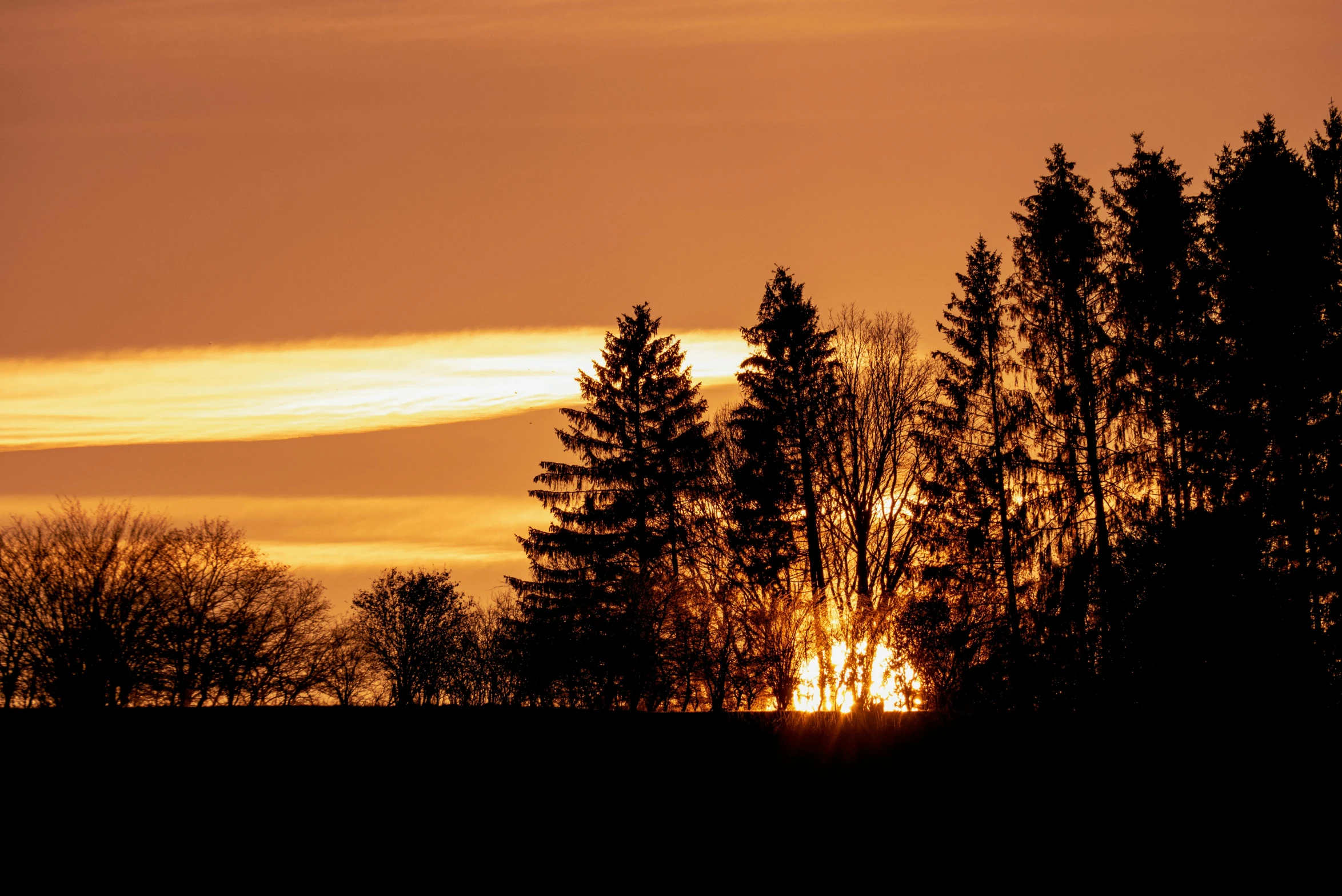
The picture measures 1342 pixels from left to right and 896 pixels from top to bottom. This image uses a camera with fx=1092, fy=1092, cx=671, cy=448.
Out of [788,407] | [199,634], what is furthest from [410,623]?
[788,407]

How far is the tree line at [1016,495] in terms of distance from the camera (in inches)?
840

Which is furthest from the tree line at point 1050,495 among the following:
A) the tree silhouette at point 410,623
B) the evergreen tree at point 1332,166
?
the tree silhouette at point 410,623

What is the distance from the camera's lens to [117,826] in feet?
37.2

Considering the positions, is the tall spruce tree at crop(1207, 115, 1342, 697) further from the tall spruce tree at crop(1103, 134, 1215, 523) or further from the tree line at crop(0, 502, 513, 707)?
the tree line at crop(0, 502, 513, 707)

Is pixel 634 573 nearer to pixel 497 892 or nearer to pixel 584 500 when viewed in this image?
pixel 584 500

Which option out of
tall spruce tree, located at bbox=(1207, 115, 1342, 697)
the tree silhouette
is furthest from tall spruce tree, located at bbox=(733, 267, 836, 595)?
the tree silhouette

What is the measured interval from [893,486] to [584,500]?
12.8 meters

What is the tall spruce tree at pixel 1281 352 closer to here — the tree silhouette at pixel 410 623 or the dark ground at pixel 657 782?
the dark ground at pixel 657 782

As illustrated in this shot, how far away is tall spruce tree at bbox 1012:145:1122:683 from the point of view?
28672 mm

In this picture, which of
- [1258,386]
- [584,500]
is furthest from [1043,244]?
[584,500]

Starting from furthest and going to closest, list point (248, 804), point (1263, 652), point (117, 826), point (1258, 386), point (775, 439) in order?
point (775, 439)
point (1258, 386)
point (1263, 652)
point (248, 804)
point (117, 826)

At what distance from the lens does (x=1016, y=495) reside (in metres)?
30.4

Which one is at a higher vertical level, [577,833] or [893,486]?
[893,486]

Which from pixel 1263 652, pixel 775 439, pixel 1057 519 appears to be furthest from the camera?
pixel 775 439
